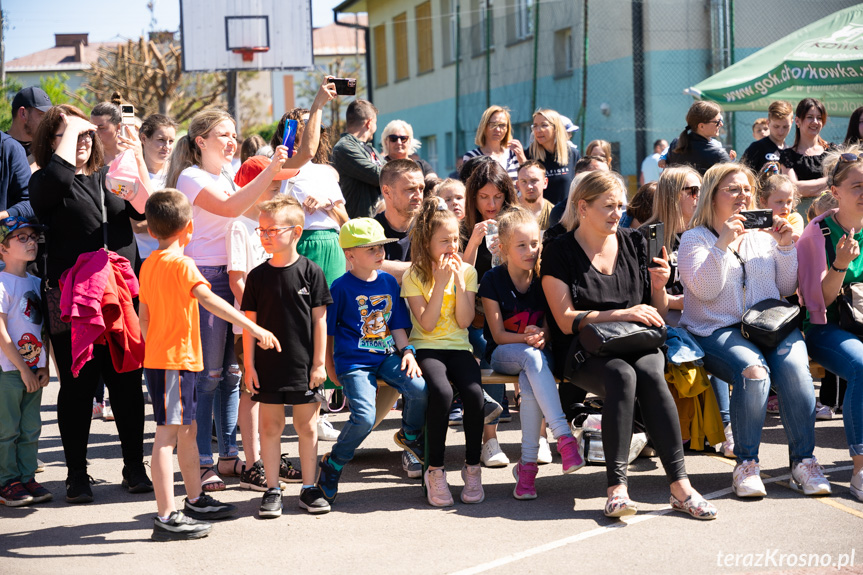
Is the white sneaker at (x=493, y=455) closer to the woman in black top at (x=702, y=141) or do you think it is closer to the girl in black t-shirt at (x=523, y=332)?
the girl in black t-shirt at (x=523, y=332)

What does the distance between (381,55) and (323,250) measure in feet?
81.9

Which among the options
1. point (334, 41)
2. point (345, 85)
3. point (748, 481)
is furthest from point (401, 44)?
point (334, 41)

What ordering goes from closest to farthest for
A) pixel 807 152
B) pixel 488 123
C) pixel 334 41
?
pixel 488 123
pixel 807 152
pixel 334 41

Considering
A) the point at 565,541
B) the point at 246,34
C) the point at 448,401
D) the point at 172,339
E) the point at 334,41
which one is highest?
the point at 334,41

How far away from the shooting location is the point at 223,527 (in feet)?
14.8

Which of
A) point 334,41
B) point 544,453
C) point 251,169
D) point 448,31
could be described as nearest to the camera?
point 544,453

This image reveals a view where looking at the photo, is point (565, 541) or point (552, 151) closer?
point (565, 541)

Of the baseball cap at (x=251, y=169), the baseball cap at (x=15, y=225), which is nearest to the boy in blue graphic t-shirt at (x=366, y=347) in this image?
the baseball cap at (x=251, y=169)

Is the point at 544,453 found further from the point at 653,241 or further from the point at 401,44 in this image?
the point at 401,44

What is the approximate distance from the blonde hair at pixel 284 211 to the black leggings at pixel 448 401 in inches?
39.6

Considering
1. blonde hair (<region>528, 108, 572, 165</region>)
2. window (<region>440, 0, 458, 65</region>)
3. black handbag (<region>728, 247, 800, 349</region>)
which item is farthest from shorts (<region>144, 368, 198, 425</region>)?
window (<region>440, 0, 458, 65</region>)

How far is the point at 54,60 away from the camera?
7100cm

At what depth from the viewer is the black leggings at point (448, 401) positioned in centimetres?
481

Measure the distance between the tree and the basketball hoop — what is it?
10513 mm
